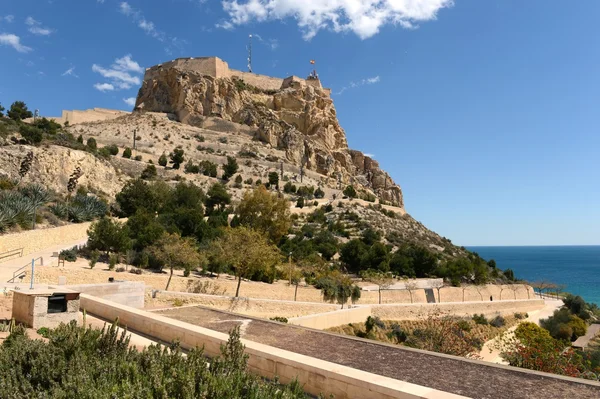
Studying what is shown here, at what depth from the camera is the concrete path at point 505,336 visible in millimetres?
21625

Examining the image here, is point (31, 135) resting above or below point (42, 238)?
above

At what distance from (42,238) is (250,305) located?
424 inches

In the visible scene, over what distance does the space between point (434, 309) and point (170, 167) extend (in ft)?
123

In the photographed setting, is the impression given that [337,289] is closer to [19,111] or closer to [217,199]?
[217,199]

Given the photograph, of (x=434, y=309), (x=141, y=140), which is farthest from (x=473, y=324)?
(x=141, y=140)

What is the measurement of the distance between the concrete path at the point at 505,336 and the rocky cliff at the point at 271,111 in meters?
38.7

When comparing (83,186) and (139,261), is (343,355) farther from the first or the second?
(83,186)

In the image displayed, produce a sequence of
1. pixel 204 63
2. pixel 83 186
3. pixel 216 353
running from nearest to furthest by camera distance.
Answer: pixel 216 353 < pixel 83 186 < pixel 204 63

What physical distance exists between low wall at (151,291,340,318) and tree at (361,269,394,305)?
296 inches

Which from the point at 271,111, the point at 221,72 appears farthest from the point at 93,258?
the point at 221,72

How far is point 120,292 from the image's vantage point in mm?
12203

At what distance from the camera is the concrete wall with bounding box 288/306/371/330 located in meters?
16.2

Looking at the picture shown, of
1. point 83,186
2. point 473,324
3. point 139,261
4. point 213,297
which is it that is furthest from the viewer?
point 83,186

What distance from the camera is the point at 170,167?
5181 cm
